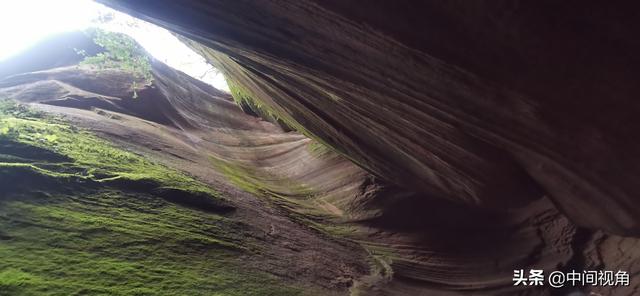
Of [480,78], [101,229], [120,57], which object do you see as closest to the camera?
[480,78]

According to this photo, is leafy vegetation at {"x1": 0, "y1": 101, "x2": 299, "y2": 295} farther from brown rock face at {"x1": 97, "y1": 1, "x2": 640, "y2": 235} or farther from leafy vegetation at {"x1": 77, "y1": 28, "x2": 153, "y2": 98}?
leafy vegetation at {"x1": 77, "y1": 28, "x2": 153, "y2": 98}

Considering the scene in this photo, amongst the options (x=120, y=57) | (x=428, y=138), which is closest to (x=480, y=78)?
(x=428, y=138)

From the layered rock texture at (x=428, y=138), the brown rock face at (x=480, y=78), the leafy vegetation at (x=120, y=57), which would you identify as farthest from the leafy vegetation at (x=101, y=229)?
the leafy vegetation at (x=120, y=57)

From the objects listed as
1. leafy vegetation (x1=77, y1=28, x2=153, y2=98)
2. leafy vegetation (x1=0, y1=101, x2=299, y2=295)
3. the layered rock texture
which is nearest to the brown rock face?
the layered rock texture

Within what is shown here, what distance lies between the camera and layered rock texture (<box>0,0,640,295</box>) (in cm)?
277

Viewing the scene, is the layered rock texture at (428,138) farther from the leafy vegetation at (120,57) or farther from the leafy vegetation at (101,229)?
the leafy vegetation at (120,57)

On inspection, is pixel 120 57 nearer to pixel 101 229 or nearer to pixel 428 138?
pixel 101 229

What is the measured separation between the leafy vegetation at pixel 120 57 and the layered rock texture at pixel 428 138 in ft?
4.06

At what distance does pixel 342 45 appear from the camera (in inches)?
136

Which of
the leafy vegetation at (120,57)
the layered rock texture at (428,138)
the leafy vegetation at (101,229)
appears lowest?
the leafy vegetation at (101,229)

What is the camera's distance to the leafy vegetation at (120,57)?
10.0m

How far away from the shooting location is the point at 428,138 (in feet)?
15.7

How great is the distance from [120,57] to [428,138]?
8.60 meters

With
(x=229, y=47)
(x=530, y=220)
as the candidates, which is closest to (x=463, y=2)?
(x=229, y=47)
